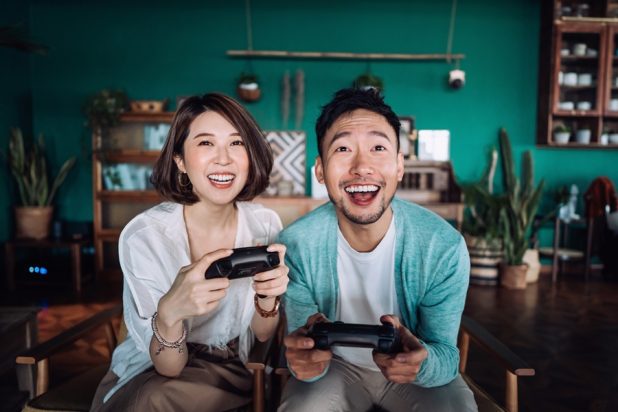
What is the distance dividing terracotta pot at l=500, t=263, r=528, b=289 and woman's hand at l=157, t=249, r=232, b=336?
441 centimetres

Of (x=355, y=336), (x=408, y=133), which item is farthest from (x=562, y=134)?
(x=355, y=336)

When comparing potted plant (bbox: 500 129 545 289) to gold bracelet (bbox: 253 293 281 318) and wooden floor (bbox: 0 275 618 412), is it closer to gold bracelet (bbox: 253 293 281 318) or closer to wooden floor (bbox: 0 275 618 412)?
wooden floor (bbox: 0 275 618 412)

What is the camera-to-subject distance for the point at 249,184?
1.68 metres

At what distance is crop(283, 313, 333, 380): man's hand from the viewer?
4.03 feet

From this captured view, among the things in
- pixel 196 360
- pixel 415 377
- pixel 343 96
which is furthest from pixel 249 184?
pixel 415 377

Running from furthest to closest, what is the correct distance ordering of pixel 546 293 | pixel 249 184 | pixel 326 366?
1. pixel 546 293
2. pixel 249 184
3. pixel 326 366

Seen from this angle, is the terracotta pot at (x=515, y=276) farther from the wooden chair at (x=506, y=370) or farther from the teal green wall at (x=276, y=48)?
the wooden chair at (x=506, y=370)

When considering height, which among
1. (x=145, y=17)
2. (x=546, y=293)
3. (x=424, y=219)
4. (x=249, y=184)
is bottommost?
(x=546, y=293)

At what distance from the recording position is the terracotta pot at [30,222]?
190 inches

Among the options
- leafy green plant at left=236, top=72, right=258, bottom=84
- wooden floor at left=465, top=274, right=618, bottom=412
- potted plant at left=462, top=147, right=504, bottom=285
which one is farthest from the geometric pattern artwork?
wooden floor at left=465, top=274, right=618, bottom=412

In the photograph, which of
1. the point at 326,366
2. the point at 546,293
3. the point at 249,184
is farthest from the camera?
the point at 546,293

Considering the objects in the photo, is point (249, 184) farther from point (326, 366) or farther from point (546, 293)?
point (546, 293)

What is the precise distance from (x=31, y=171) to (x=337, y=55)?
373cm

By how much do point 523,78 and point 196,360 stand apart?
555 centimetres
